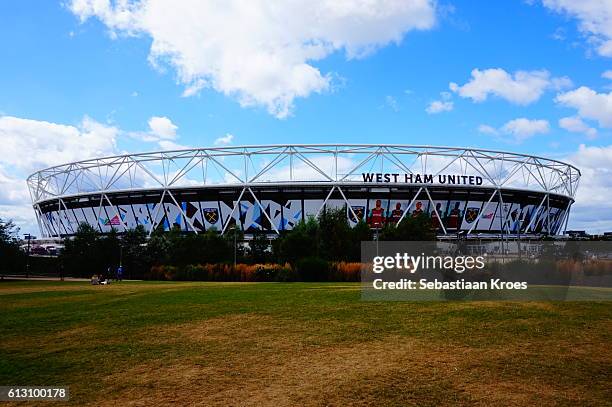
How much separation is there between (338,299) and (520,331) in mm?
6241

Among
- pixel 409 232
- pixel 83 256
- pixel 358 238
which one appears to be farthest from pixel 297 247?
pixel 83 256

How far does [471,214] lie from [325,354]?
59.0 metres

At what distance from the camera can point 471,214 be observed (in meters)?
64.2

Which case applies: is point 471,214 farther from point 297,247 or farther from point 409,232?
point 297,247

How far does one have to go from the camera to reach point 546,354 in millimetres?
8516

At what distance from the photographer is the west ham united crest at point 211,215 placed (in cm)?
6275

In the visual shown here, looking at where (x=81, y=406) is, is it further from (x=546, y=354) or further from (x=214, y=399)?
(x=546, y=354)

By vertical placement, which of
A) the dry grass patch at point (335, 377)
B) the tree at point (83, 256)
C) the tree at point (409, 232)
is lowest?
the dry grass patch at point (335, 377)

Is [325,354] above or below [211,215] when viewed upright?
below

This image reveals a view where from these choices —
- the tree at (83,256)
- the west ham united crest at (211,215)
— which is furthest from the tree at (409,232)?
the west ham united crest at (211,215)

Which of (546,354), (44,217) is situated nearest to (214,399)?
(546,354)

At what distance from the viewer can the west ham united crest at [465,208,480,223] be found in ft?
210

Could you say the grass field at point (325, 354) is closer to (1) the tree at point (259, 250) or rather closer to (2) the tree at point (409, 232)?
(2) the tree at point (409, 232)

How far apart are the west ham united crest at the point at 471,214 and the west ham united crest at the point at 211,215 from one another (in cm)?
3072
